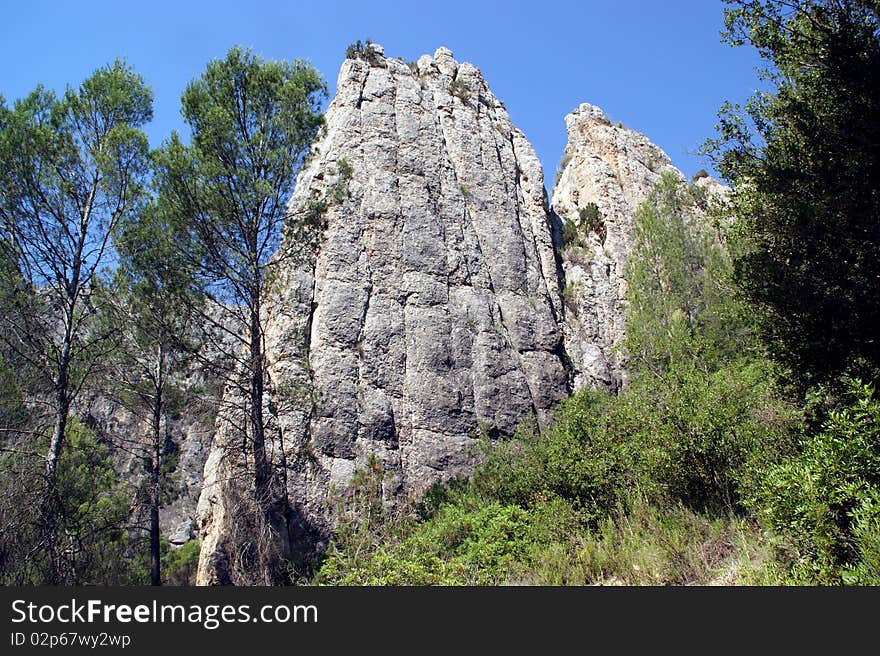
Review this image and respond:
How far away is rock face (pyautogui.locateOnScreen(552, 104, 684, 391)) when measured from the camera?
92.3 feet

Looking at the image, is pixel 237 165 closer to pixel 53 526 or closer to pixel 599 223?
pixel 53 526

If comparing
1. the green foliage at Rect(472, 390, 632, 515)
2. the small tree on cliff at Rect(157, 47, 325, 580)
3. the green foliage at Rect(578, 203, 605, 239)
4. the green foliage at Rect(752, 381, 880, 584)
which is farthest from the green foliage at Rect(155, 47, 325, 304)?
the green foliage at Rect(578, 203, 605, 239)

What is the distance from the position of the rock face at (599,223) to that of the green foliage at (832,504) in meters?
20.2

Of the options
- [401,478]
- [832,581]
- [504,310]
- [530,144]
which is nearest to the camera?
[832,581]

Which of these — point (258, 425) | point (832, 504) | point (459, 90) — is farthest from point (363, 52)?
point (832, 504)

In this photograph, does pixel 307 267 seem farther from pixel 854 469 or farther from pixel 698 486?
pixel 854 469

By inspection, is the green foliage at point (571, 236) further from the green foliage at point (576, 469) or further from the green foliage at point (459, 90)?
the green foliage at point (576, 469)

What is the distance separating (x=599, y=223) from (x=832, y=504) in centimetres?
3013

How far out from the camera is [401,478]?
20.3 m

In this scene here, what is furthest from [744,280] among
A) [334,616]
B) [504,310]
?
[504,310]

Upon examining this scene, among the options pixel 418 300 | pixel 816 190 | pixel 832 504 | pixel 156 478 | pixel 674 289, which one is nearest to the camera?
pixel 832 504

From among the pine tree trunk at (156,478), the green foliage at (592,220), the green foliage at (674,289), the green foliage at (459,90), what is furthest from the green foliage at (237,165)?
the green foliage at (592,220)

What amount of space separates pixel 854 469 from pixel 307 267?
20411 mm

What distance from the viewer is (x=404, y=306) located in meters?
24.1
